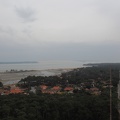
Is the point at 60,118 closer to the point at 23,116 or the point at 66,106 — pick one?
the point at 66,106

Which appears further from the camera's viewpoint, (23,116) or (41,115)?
(41,115)

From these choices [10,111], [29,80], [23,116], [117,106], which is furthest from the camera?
[29,80]

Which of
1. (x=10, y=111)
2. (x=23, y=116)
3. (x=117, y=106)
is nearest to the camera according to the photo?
(x=23, y=116)

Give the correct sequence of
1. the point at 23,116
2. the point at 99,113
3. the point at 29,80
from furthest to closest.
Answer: the point at 29,80 < the point at 99,113 < the point at 23,116

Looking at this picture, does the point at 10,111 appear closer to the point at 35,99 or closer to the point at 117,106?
the point at 35,99

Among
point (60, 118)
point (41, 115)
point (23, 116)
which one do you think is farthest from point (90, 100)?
point (23, 116)

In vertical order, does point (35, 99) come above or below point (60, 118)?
above

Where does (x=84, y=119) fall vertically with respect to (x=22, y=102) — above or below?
below

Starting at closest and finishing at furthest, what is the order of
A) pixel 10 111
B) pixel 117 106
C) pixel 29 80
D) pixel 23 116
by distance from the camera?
pixel 23 116 → pixel 10 111 → pixel 117 106 → pixel 29 80

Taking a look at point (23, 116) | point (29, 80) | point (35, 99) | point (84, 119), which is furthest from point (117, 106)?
point (29, 80)
